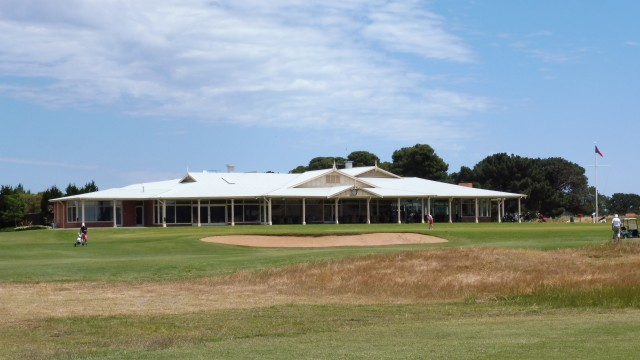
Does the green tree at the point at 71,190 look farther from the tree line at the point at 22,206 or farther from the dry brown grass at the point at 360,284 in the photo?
the dry brown grass at the point at 360,284

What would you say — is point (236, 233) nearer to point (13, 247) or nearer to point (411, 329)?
point (13, 247)

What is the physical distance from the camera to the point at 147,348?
15609 mm

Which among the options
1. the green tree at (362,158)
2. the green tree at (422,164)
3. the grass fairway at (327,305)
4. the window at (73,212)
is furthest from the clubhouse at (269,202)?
the green tree at (362,158)

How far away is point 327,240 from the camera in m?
51.8

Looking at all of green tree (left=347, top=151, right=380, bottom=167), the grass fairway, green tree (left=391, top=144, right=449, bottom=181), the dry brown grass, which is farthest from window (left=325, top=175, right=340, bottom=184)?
green tree (left=347, top=151, right=380, bottom=167)

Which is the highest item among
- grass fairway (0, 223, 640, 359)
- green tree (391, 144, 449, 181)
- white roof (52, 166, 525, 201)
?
green tree (391, 144, 449, 181)

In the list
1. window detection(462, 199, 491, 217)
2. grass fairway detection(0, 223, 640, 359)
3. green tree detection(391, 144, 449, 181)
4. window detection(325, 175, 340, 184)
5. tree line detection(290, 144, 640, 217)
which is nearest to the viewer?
grass fairway detection(0, 223, 640, 359)

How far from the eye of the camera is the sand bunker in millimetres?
50688

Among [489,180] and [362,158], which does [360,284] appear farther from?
[362,158]

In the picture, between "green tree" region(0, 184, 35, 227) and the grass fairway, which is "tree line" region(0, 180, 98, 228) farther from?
the grass fairway

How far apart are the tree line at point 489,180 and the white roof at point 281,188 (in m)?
13.5

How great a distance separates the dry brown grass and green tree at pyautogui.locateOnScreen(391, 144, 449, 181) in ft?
297

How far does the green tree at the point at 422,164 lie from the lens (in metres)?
124

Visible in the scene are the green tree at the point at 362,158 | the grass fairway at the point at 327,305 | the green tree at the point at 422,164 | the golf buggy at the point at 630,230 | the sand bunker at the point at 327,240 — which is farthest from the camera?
the green tree at the point at 362,158
